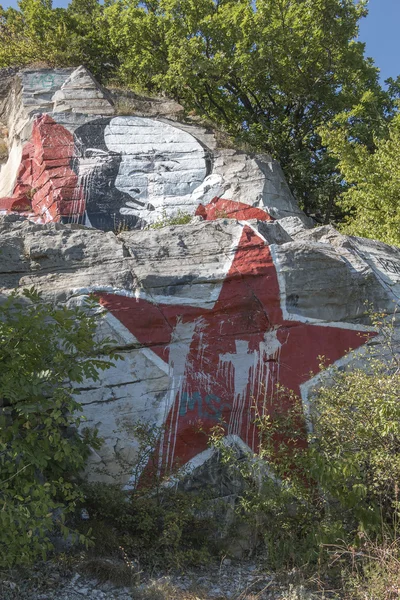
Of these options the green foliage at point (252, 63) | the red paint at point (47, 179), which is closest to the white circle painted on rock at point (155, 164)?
the red paint at point (47, 179)

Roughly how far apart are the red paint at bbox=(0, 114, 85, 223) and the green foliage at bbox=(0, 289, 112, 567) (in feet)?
18.0

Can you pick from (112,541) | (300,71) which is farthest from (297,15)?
(112,541)

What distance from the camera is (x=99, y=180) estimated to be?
1062cm

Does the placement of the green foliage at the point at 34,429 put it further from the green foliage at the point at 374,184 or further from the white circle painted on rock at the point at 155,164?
the green foliage at the point at 374,184

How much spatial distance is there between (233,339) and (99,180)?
5.19 m

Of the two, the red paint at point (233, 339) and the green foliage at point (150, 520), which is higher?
the red paint at point (233, 339)

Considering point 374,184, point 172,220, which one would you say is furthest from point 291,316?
point 374,184

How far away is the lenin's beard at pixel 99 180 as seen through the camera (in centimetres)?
1023

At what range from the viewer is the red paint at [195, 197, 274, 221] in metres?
10.1

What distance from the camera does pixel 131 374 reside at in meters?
6.08

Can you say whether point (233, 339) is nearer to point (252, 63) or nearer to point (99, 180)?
point (99, 180)

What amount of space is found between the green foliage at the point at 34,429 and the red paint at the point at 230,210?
5.45 m

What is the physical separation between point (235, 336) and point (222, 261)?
2.52ft

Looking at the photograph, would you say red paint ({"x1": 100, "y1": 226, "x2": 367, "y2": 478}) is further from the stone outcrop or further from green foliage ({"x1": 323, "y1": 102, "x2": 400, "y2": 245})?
green foliage ({"x1": 323, "y1": 102, "x2": 400, "y2": 245})
